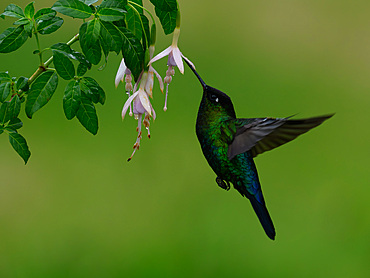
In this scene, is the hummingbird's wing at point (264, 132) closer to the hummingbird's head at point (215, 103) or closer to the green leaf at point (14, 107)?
the hummingbird's head at point (215, 103)

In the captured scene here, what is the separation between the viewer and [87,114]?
25.9 inches

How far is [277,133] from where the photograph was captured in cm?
69

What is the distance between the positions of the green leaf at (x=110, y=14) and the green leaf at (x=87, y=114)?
0.11m

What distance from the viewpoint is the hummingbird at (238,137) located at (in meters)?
0.68

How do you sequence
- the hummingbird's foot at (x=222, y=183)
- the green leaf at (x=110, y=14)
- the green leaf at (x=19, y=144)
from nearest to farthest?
the green leaf at (x=110, y=14)
the green leaf at (x=19, y=144)
the hummingbird's foot at (x=222, y=183)

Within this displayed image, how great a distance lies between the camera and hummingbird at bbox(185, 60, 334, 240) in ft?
2.22

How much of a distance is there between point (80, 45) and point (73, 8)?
0.04 meters

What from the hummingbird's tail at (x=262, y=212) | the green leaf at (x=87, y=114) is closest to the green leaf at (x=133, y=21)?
the green leaf at (x=87, y=114)

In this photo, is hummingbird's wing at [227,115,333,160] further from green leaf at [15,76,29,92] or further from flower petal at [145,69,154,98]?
green leaf at [15,76,29,92]

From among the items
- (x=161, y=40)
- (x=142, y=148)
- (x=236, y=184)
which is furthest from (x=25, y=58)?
(x=236, y=184)

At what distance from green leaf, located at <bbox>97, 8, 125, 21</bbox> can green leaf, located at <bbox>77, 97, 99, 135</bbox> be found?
113 mm

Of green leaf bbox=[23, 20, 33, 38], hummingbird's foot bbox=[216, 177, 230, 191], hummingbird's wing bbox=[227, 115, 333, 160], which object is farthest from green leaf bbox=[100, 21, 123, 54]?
hummingbird's foot bbox=[216, 177, 230, 191]

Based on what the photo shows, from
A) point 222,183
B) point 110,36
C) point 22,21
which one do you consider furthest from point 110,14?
point 222,183

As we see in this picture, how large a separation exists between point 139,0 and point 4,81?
0.21 metres
